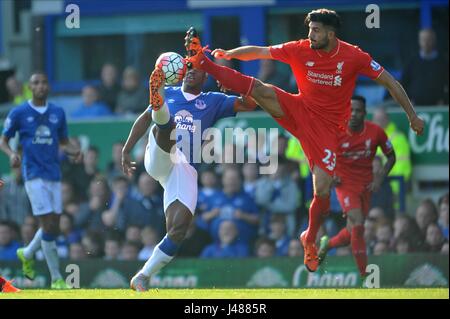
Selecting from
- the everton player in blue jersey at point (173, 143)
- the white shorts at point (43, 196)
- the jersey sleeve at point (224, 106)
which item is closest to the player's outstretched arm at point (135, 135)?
the everton player in blue jersey at point (173, 143)

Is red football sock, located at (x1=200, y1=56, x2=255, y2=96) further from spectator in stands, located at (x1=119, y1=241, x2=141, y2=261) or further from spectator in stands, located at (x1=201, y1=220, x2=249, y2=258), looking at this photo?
spectator in stands, located at (x1=119, y1=241, x2=141, y2=261)

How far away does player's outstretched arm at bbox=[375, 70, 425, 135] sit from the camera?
547 inches

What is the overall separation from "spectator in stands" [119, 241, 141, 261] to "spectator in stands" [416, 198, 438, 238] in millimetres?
3992

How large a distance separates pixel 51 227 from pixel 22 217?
379 centimetres

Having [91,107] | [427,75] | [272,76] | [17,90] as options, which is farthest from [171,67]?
[17,90]

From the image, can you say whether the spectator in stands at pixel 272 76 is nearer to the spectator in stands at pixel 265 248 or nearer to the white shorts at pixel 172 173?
the spectator in stands at pixel 265 248

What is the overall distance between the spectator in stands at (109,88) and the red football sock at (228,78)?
753cm

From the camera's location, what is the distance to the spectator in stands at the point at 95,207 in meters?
20.4

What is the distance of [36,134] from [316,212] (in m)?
4.30

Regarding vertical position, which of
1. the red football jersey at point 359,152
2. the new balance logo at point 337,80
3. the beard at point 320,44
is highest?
the beard at point 320,44

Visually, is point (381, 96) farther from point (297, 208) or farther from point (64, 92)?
point (64, 92)

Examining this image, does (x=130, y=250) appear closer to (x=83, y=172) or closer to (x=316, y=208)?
(x=83, y=172)

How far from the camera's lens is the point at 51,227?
17047 millimetres
